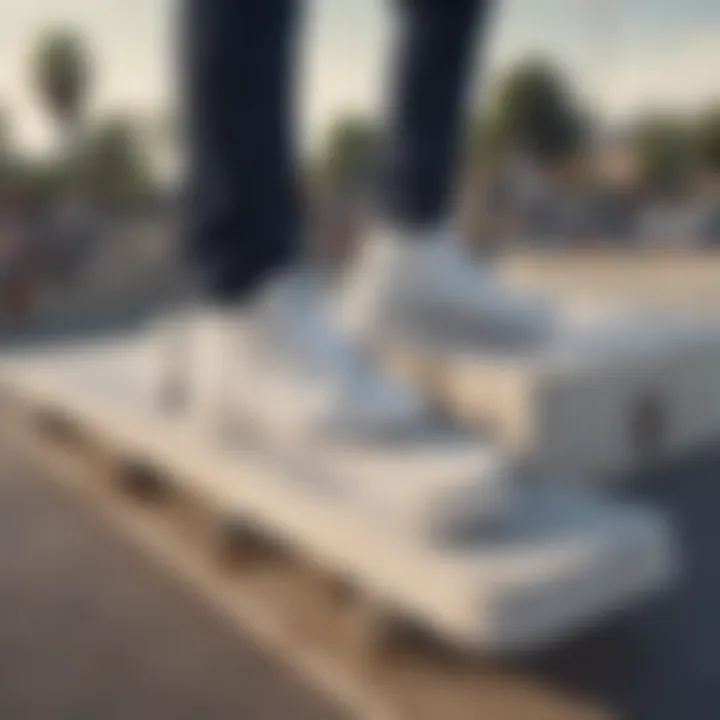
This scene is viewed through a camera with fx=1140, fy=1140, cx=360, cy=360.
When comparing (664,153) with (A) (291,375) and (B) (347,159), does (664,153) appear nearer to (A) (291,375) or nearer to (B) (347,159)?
(B) (347,159)

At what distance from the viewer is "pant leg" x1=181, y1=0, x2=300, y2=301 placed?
0.73 metres

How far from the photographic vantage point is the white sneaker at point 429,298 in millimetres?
937

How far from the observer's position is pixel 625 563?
60cm

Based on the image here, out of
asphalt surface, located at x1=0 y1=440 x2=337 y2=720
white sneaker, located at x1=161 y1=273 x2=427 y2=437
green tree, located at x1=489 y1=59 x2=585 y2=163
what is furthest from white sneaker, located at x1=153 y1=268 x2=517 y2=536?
green tree, located at x1=489 y1=59 x2=585 y2=163

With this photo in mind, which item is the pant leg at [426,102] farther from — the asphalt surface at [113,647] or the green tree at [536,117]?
the green tree at [536,117]

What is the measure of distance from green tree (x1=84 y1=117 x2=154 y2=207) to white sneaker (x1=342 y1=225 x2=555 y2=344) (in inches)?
18.5

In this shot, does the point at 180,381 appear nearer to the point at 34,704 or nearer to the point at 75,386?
the point at 75,386

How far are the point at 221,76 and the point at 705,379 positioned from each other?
1.77ft

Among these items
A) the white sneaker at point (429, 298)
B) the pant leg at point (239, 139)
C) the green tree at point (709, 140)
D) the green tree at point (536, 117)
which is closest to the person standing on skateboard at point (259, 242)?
the pant leg at point (239, 139)

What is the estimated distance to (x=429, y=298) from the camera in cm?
95

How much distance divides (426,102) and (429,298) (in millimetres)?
161

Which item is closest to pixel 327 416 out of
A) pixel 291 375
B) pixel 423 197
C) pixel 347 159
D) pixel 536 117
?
pixel 291 375

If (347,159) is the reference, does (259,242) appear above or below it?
below

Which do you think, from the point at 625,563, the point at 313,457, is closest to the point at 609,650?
the point at 625,563
